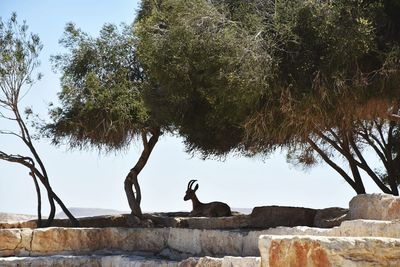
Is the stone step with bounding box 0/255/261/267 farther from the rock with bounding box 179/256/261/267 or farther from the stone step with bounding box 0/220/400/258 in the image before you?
the rock with bounding box 179/256/261/267

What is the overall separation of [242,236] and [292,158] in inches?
441

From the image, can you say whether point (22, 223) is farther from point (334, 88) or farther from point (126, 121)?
point (334, 88)

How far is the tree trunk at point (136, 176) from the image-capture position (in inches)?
830

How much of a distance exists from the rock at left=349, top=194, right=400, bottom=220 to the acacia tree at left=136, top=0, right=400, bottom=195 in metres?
2.34

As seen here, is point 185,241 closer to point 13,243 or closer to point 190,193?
point 13,243

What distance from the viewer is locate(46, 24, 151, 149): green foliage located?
21172mm

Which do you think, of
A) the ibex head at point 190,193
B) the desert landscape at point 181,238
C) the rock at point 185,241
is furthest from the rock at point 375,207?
the ibex head at point 190,193

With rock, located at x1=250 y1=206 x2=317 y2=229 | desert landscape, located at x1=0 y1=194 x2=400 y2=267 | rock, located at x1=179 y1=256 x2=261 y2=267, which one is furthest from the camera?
rock, located at x1=250 y1=206 x2=317 y2=229

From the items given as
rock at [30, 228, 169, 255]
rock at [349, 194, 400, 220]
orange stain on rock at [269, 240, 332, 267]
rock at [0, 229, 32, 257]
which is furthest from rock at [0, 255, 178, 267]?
orange stain on rock at [269, 240, 332, 267]

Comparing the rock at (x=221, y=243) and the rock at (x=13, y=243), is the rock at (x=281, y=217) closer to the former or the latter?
the rock at (x=221, y=243)

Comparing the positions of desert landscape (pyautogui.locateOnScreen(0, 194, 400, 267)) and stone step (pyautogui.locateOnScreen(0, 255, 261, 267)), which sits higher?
desert landscape (pyautogui.locateOnScreen(0, 194, 400, 267))

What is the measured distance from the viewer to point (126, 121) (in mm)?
21312

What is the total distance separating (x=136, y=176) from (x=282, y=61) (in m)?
7.35

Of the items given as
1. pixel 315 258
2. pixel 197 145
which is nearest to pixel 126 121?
pixel 197 145
